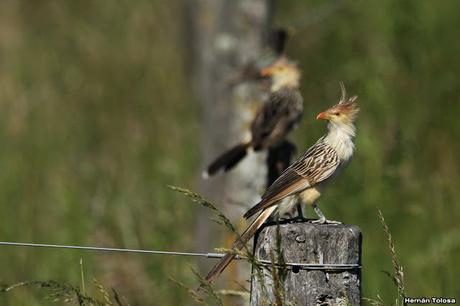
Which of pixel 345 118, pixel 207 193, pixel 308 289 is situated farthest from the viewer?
pixel 207 193

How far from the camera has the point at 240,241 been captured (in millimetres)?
3432

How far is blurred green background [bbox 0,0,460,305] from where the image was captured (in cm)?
705

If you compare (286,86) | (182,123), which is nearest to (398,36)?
(286,86)

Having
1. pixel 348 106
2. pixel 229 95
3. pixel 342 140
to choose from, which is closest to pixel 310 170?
pixel 342 140

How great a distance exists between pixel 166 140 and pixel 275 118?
147 inches

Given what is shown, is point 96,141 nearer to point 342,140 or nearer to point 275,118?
point 275,118

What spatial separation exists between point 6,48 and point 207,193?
5.76 m

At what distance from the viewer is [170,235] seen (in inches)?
314

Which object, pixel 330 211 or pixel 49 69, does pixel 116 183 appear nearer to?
pixel 330 211

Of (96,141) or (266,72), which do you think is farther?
(96,141)

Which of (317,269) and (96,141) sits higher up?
(96,141)

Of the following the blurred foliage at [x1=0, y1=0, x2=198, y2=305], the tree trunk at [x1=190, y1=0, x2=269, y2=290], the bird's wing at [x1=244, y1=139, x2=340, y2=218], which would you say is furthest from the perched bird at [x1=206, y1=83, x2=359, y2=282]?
the tree trunk at [x1=190, y1=0, x2=269, y2=290]

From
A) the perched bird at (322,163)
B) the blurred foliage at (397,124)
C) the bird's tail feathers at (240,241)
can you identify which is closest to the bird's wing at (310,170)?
the perched bird at (322,163)

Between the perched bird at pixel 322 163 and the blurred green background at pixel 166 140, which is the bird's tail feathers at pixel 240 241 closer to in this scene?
the perched bird at pixel 322 163
